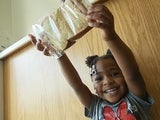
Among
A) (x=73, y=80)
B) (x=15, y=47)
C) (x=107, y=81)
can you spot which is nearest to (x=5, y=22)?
(x=15, y=47)

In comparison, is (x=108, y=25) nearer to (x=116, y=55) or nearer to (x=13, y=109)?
(x=116, y=55)

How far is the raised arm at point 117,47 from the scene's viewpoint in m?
0.54

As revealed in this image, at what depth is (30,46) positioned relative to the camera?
1.08 metres

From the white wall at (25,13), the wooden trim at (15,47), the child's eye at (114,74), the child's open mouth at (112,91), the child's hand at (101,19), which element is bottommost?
the child's open mouth at (112,91)

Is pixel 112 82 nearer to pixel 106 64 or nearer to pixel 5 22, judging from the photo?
pixel 106 64

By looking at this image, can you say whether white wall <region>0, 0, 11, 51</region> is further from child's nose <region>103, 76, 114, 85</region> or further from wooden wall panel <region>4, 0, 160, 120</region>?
child's nose <region>103, 76, 114, 85</region>

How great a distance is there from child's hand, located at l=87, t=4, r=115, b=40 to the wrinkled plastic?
0.06 m

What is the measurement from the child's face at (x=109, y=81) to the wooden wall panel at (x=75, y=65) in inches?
3.8

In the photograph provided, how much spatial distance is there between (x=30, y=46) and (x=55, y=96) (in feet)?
0.81

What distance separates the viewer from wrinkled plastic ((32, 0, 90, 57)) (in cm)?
62

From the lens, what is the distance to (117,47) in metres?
0.57

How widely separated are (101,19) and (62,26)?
0.13 metres

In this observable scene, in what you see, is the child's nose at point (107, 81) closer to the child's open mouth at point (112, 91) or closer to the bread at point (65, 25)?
the child's open mouth at point (112, 91)

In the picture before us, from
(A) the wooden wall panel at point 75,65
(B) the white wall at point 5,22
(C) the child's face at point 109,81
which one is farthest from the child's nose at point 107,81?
(B) the white wall at point 5,22
